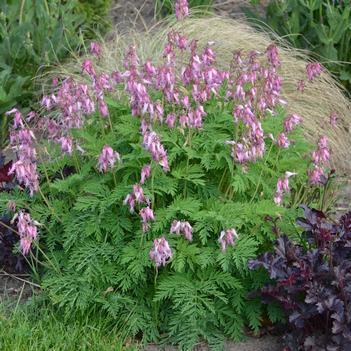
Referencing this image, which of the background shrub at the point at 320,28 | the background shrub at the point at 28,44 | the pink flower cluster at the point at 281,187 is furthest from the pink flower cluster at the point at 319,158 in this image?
the background shrub at the point at 28,44


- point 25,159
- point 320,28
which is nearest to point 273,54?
point 25,159

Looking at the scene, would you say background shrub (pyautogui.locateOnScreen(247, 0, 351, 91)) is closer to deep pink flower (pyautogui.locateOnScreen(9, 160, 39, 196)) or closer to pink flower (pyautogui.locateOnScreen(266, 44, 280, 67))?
pink flower (pyautogui.locateOnScreen(266, 44, 280, 67))

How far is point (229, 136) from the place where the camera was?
390 cm

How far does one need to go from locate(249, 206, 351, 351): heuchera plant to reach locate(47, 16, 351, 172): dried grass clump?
144 centimetres

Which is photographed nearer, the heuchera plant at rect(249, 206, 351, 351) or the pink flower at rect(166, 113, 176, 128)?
the heuchera plant at rect(249, 206, 351, 351)

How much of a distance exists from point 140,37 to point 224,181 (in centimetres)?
227

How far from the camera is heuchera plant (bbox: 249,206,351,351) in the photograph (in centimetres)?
346

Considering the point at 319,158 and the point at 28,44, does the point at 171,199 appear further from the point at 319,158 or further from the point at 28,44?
the point at 28,44

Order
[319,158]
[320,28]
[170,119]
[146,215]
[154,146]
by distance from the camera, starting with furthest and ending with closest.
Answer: [320,28] → [319,158] → [170,119] → [146,215] → [154,146]

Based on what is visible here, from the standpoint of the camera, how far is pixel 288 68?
550 centimetres

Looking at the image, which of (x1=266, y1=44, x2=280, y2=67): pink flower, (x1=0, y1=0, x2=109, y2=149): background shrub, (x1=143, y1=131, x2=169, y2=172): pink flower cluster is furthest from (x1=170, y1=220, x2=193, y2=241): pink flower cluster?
(x1=0, y1=0, x2=109, y2=149): background shrub

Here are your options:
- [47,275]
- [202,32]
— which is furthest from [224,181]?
[202,32]

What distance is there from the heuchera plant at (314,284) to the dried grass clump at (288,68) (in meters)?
1.44

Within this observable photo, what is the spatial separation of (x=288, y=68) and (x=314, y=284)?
7.68 feet
